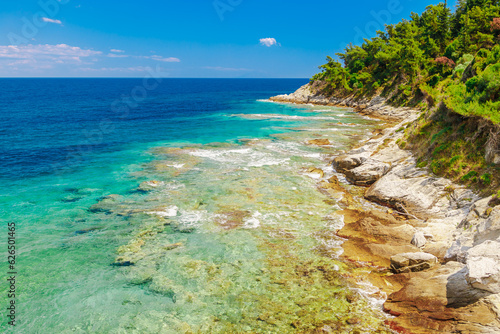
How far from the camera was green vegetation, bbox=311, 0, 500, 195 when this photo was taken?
20.1 metres

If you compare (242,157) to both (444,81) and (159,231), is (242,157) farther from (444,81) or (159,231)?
(444,81)

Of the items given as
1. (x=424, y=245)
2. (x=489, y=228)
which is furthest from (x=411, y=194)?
(x=489, y=228)

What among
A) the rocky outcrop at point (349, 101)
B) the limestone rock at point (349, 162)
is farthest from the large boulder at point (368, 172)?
the rocky outcrop at point (349, 101)

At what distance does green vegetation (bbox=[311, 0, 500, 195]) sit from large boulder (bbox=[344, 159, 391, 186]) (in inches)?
127

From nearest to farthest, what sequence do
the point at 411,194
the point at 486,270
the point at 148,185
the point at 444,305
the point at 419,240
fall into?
the point at 486,270
the point at 444,305
the point at 419,240
the point at 411,194
the point at 148,185

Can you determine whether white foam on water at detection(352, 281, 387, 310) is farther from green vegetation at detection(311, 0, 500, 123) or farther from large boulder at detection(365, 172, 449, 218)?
green vegetation at detection(311, 0, 500, 123)

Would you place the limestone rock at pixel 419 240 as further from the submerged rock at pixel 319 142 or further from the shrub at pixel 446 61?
the shrub at pixel 446 61

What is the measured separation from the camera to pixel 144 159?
120 feet

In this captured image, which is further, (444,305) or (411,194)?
(411,194)

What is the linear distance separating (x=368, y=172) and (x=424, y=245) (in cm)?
1216

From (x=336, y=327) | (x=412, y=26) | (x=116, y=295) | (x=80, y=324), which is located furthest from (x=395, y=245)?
(x=412, y=26)

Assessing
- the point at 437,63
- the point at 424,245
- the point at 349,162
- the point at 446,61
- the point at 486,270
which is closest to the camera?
the point at 486,270

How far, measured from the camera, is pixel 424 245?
52.2ft

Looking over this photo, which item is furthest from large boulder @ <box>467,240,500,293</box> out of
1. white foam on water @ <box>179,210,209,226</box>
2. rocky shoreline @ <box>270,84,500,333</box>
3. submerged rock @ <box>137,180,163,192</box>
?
submerged rock @ <box>137,180,163,192</box>
